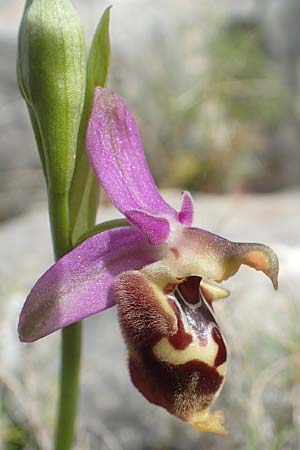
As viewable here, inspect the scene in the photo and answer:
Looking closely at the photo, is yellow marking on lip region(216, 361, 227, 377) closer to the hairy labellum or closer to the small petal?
the hairy labellum

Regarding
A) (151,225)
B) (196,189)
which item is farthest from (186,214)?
(196,189)

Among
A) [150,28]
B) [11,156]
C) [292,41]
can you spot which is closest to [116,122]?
[11,156]

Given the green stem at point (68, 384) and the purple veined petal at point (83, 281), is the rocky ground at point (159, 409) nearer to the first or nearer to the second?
the green stem at point (68, 384)

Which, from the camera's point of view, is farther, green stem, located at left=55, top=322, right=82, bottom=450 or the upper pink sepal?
green stem, located at left=55, top=322, right=82, bottom=450

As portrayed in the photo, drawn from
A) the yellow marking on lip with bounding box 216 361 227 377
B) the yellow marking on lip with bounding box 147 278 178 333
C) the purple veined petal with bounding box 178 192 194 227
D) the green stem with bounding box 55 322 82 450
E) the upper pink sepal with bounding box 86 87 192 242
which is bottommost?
the green stem with bounding box 55 322 82 450

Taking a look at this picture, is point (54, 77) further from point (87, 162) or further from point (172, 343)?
point (172, 343)

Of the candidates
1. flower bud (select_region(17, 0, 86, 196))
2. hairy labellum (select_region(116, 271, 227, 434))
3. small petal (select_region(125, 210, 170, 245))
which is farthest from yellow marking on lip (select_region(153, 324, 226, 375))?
flower bud (select_region(17, 0, 86, 196))
